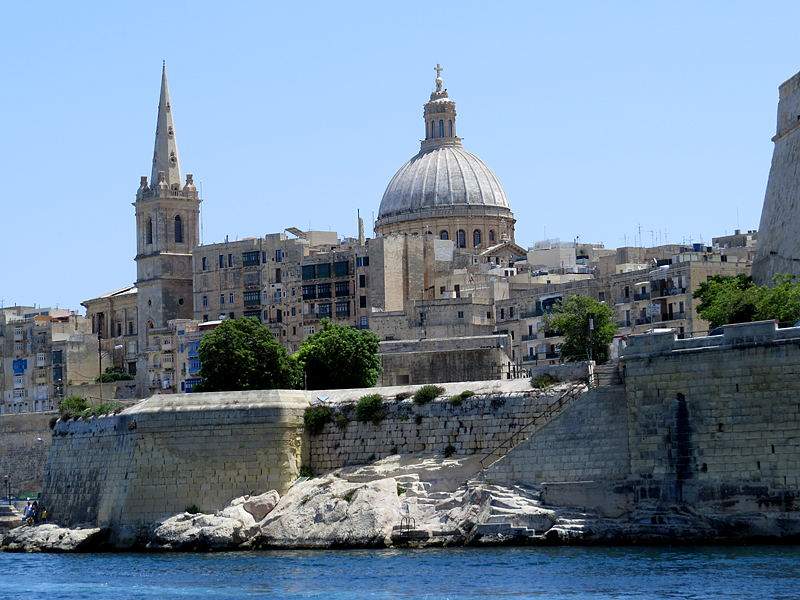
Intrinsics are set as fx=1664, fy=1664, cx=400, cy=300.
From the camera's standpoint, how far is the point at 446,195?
94625 millimetres

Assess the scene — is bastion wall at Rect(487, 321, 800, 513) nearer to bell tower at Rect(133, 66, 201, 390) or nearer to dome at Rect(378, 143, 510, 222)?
bell tower at Rect(133, 66, 201, 390)

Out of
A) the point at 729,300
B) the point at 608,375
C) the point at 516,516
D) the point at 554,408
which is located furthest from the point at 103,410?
the point at 729,300

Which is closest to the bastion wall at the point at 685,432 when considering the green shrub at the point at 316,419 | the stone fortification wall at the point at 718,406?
the stone fortification wall at the point at 718,406

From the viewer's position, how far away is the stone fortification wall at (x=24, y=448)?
70.6 meters

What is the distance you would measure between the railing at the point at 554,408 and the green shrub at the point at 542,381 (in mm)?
704

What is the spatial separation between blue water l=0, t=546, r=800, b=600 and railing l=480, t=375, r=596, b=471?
435 centimetres

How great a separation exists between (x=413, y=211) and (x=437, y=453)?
171 ft

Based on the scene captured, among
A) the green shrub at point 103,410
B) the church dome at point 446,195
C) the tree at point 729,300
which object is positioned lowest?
the green shrub at point 103,410

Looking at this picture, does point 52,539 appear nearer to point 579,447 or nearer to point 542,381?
point 542,381

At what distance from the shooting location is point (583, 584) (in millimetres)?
33000

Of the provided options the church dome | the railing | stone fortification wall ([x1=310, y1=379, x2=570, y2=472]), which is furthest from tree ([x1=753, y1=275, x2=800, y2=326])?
the church dome

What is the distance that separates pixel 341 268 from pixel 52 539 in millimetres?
36408

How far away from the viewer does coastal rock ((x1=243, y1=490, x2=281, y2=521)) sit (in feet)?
143

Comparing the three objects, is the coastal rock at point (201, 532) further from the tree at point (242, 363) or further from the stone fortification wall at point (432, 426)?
the tree at point (242, 363)
